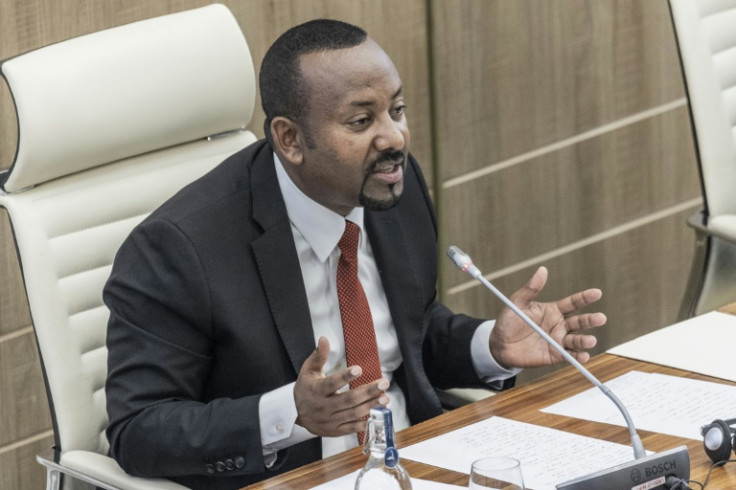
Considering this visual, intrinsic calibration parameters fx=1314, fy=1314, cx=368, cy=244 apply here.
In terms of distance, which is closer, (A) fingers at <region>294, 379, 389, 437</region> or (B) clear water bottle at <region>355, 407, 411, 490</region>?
(B) clear water bottle at <region>355, 407, 411, 490</region>

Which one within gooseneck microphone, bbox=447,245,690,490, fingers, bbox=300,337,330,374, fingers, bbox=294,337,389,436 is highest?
fingers, bbox=300,337,330,374

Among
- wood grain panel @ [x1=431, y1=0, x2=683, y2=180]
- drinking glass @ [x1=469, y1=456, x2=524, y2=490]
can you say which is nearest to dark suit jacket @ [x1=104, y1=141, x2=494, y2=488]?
drinking glass @ [x1=469, y1=456, x2=524, y2=490]

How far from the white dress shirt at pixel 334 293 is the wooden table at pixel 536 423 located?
201mm

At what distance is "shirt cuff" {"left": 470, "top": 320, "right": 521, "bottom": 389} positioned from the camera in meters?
2.37

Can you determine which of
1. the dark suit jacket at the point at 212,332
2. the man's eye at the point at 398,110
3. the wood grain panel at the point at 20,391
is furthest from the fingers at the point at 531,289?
the wood grain panel at the point at 20,391

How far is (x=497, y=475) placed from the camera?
4.97 feet

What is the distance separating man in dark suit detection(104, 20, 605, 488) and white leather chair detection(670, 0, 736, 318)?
706 mm

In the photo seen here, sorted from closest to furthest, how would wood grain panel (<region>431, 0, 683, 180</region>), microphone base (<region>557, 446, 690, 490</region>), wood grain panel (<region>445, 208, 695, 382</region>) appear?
microphone base (<region>557, 446, 690, 490</region>) < wood grain panel (<region>431, 0, 683, 180</region>) < wood grain panel (<region>445, 208, 695, 382</region>)

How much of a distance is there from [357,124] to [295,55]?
0.16m

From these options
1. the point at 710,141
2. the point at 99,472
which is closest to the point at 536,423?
the point at 99,472

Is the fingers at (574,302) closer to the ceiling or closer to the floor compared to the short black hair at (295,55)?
closer to the floor

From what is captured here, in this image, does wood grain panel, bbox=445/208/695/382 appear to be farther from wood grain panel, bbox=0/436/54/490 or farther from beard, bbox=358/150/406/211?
beard, bbox=358/150/406/211

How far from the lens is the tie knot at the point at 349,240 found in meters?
2.30

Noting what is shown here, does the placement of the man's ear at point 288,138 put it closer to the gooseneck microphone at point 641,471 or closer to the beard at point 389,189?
the beard at point 389,189
